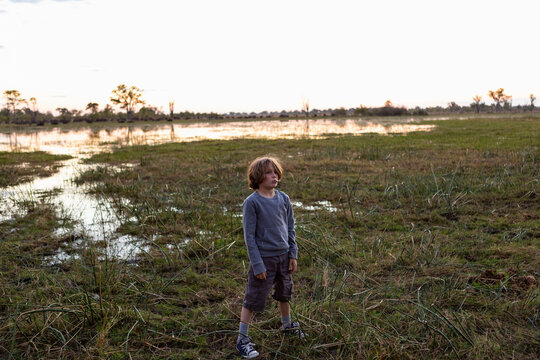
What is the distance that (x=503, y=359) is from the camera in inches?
103

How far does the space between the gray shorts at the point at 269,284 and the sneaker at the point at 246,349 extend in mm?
264

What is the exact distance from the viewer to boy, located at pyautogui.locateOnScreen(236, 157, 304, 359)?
2676 millimetres

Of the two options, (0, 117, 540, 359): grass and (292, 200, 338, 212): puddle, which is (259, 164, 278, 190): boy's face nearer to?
(0, 117, 540, 359): grass

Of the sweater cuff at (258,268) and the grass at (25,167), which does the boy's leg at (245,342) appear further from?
the grass at (25,167)

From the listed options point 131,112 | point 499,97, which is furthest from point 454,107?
point 131,112

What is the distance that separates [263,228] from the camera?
8.91 ft

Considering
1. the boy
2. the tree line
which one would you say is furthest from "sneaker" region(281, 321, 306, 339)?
the tree line

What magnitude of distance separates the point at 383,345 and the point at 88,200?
697 cm

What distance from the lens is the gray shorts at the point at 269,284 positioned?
274 centimetres

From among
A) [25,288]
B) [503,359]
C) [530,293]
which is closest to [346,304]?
[503,359]

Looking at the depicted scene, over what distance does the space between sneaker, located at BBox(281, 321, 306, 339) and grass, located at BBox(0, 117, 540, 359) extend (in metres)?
0.07

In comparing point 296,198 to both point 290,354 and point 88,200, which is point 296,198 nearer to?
point 88,200

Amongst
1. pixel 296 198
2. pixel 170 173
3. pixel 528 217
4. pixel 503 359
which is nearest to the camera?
pixel 503 359

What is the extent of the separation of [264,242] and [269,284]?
0.31m
